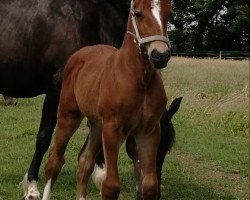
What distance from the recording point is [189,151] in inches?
336

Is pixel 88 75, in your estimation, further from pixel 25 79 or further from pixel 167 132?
pixel 25 79

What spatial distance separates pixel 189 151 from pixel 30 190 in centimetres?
345

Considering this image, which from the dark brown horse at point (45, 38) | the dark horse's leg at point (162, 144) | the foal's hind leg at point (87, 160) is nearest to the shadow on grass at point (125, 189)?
the dark brown horse at point (45, 38)

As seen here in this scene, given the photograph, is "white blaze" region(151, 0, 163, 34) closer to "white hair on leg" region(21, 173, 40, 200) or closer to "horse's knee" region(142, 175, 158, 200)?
"horse's knee" region(142, 175, 158, 200)

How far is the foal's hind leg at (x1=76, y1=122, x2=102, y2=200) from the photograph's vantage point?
4.75 m

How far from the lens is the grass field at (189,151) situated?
247 inches

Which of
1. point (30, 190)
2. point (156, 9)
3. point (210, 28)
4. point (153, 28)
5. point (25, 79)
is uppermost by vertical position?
point (156, 9)

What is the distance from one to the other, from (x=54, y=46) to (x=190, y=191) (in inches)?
85.1

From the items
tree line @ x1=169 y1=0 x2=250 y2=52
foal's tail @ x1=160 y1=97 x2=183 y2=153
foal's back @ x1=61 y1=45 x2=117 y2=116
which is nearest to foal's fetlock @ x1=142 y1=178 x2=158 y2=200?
foal's back @ x1=61 y1=45 x2=117 y2=116

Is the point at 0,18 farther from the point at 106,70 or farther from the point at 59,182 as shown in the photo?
the point at 106,70

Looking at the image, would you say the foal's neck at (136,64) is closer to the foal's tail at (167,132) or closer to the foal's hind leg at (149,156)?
the foal's hind leg at (149,156)

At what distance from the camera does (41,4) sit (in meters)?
5.93

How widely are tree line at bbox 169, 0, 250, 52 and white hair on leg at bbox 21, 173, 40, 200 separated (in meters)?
39.4

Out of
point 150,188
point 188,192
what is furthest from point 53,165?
point 188,192
